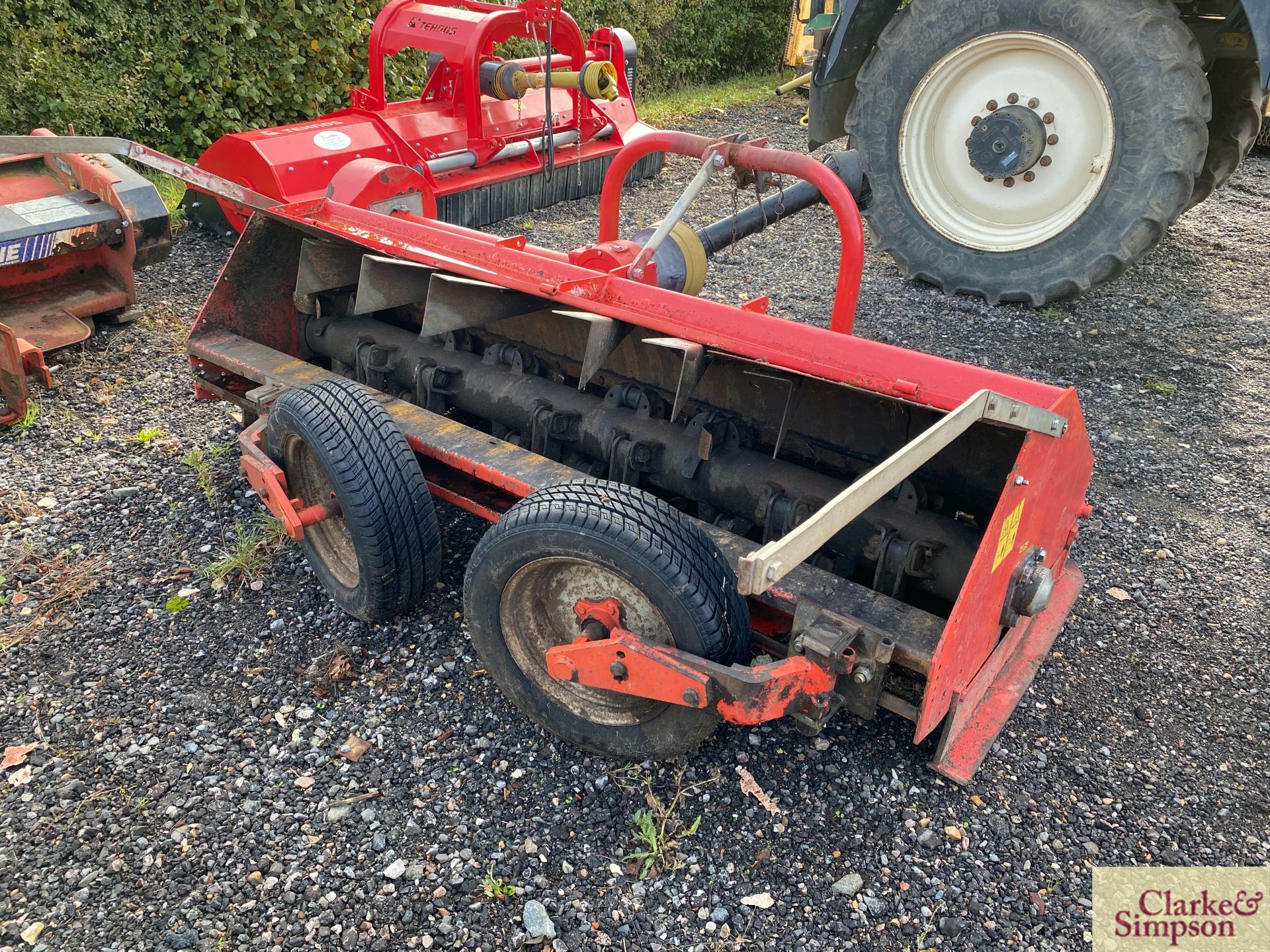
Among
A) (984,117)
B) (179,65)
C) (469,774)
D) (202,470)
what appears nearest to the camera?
(469,774)

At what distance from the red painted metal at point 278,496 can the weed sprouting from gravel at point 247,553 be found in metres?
0.18

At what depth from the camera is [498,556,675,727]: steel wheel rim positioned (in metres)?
2.15

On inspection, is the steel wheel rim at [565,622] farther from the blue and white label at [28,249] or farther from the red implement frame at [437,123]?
the red implement frame at [437,123]

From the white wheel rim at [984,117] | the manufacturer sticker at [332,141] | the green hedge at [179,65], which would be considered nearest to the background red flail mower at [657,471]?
the manufacturer sticker at [332,141]

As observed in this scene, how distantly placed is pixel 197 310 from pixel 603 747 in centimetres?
376

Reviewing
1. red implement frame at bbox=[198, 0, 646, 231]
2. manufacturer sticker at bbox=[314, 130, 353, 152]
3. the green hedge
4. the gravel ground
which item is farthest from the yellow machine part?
the gravel ground

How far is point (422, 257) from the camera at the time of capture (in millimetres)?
2770

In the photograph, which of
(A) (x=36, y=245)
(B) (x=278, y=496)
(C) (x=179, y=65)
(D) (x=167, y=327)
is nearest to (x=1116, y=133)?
(B) (x=278, y=496)

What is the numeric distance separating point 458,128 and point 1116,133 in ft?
11.8

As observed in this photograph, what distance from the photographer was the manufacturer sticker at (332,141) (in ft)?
16.3

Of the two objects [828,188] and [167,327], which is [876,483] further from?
[167,327]

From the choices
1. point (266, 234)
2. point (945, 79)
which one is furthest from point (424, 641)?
point (945, 79)

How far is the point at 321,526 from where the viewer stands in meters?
2.85

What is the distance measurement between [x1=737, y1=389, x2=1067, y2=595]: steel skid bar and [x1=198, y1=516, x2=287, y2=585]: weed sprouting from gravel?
73.0 inches
